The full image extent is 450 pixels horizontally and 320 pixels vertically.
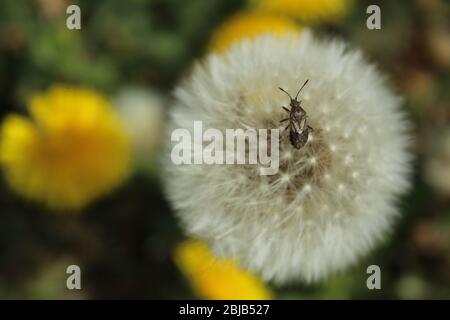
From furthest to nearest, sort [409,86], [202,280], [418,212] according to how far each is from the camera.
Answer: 1. [409,86]
2. [418,212]
3. [202,280]

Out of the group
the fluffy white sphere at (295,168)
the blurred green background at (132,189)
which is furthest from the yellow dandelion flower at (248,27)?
the fluffy white sphere at (295,168)

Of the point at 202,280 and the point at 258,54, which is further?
the point at 202,280

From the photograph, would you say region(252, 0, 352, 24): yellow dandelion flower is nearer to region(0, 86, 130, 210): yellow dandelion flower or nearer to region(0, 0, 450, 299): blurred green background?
region(0, 0, 450, 299): blurred green background

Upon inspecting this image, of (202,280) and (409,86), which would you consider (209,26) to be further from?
→ (202,280)

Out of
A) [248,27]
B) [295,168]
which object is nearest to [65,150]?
[248,27]

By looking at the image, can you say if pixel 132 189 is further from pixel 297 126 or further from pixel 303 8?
pixel 297 126
